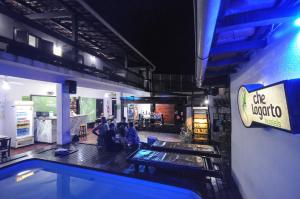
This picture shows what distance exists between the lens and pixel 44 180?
495cm

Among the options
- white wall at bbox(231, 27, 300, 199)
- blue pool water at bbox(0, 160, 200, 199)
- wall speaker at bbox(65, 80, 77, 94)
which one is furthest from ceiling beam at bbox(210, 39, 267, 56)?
wall speaker at bbox(65, 80, 77, 94)

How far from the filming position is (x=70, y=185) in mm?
4770

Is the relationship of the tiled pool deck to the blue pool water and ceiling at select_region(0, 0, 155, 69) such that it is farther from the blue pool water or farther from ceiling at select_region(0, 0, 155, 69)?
ceiling at select_region(0, 0, 155, 69)

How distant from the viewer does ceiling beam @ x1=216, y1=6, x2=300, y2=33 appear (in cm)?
148

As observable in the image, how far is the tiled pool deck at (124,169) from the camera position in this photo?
153 inches

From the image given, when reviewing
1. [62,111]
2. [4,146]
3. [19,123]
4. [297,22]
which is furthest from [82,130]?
[297,22]

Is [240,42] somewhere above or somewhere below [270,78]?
above

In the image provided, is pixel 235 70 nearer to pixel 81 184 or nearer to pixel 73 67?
pixel 73 67

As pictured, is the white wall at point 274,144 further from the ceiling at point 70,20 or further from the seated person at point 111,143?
the seated person at point 111,143

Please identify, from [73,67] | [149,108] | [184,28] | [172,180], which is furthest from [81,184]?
[149,108]

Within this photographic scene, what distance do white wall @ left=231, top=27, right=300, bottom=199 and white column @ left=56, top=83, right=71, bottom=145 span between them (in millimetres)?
5961

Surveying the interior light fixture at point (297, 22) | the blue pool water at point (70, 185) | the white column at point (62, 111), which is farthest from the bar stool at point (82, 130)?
the interior light fixture at point (297, 22)

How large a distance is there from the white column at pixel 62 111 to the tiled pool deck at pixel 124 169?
1.62 ft

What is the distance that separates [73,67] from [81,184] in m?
3.31
